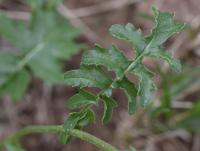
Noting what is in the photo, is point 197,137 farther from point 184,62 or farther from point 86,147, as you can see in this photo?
point 86,147

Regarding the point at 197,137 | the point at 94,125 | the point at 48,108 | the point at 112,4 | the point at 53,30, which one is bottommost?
the point at 197,137

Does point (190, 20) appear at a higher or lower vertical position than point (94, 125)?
higher

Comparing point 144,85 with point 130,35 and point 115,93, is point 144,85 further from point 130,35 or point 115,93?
point 115,93

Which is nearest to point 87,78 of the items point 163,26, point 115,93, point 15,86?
point 163,26

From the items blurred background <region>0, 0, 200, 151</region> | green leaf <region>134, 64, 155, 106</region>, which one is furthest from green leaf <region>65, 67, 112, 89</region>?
blurred background <region>0, 0, 200, 151</region>

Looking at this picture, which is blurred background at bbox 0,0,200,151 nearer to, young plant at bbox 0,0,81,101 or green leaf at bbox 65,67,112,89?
young plant at bbox 0,0,81,101

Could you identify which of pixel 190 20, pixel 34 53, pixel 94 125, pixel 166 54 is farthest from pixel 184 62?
pixel 166 54

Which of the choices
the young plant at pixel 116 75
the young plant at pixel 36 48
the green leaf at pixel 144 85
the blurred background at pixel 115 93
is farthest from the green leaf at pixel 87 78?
the young plant at pixel 36 48

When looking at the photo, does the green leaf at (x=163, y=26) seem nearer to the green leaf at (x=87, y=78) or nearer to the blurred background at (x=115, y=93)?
the green leaf at (x=87, y=78)
